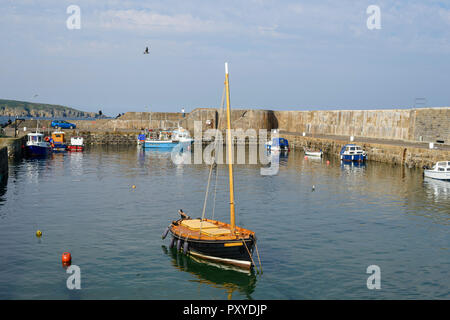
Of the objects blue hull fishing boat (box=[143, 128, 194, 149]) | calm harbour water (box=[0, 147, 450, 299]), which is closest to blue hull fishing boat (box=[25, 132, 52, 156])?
calm harbour water (box=[0, 147, 450, 299])

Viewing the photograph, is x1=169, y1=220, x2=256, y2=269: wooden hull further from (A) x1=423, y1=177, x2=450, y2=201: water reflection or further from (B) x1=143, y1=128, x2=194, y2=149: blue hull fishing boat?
(B) x1=143, y1=128, x2=194, y2=149: blue hull fishing boat

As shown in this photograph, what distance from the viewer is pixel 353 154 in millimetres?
69625

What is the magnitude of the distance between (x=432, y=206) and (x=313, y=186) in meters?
11.3

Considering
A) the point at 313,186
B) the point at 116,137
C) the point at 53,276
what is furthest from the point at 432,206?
the point at 116,137

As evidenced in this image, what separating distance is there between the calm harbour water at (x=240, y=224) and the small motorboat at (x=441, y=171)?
1.10m

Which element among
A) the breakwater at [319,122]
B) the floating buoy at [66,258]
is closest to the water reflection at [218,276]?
the floating buoy at [66,258]

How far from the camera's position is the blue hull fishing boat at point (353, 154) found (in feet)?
228

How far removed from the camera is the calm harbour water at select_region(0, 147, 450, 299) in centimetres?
2017

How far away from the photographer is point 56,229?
29.1 meters

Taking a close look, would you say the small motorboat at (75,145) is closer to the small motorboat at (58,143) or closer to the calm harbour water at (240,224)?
the small motorboat at (58,143)

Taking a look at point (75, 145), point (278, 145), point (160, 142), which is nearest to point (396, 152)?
point (278, 145)

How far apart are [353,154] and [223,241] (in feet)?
172

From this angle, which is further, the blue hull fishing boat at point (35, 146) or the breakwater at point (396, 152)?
the blue hull fishing boat at point (35, 146)
